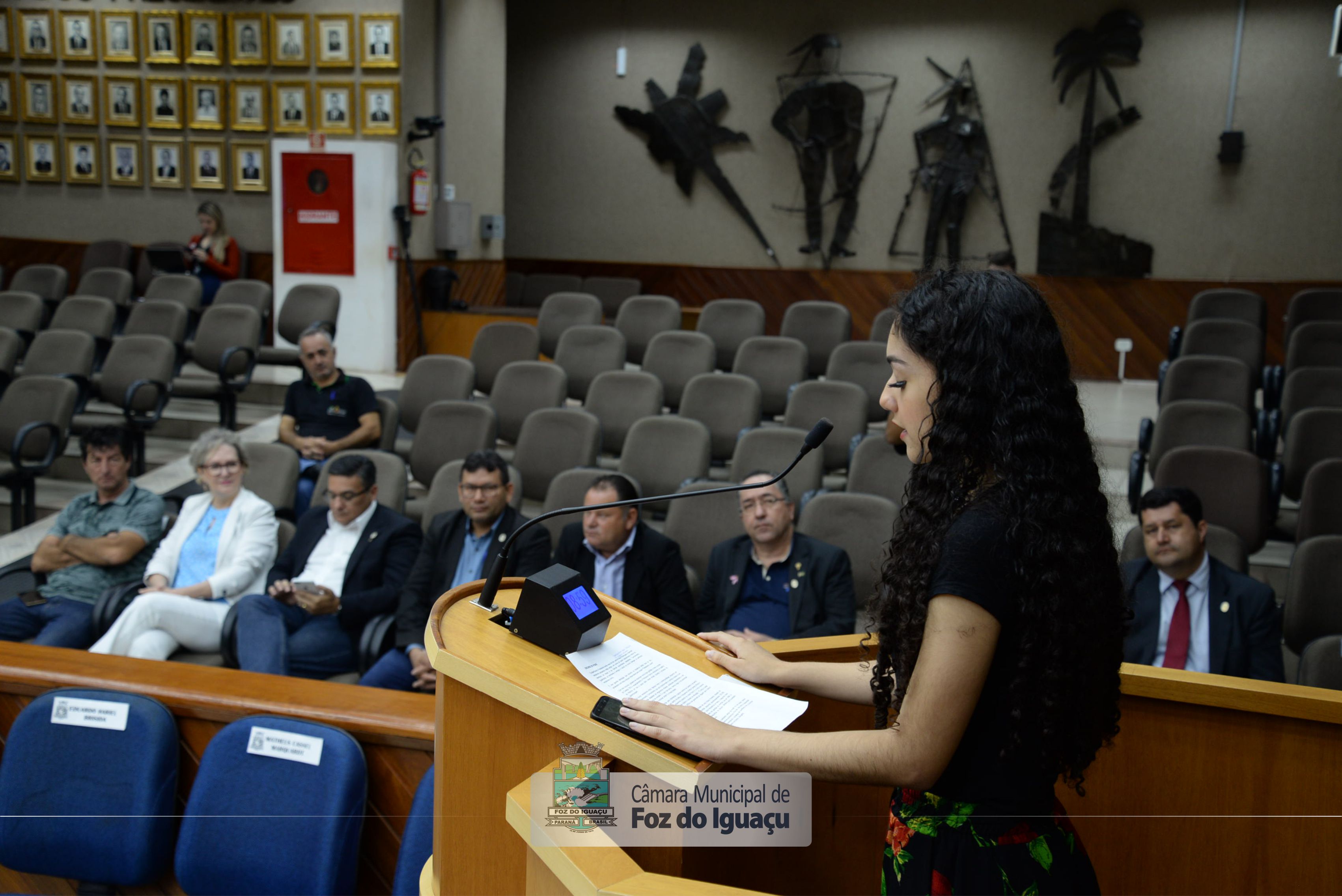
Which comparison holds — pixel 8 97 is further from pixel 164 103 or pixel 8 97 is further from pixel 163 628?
pixel 163 628

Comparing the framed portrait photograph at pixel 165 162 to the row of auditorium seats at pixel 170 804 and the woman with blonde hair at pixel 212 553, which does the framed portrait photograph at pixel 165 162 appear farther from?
the row of auditorium seats at pixel 170 804

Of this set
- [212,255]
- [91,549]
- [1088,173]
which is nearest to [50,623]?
[91,549]

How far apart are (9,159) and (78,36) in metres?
1.21

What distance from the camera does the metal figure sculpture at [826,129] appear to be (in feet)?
30.9

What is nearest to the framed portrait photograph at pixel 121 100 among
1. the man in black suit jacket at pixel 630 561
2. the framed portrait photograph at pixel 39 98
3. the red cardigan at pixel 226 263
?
the framed portrait photograph at pixel 39 98

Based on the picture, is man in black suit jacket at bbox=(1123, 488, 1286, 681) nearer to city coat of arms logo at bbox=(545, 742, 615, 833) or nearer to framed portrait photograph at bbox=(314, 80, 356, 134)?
city coat of arms logo at bbox=(545, 742, 615, 833)

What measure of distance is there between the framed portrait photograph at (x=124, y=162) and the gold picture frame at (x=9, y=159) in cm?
82

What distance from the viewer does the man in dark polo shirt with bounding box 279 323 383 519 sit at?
4973 millimetres

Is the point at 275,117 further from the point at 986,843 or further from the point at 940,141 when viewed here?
the point at 986,843

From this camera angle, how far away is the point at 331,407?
16.5ft

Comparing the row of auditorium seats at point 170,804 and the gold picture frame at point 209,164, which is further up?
the gold picture frame at point 209,164

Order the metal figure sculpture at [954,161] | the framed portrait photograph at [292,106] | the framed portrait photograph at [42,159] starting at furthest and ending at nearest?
the metal figure sculpture at [954,161] → the framed portrait photograph at [42,159] → the framed portrait photograph at [292,106]

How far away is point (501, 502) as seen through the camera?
352 cm

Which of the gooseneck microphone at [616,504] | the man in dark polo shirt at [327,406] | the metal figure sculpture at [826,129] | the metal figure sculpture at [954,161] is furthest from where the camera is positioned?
the metal figure sculpture at [826,129]
